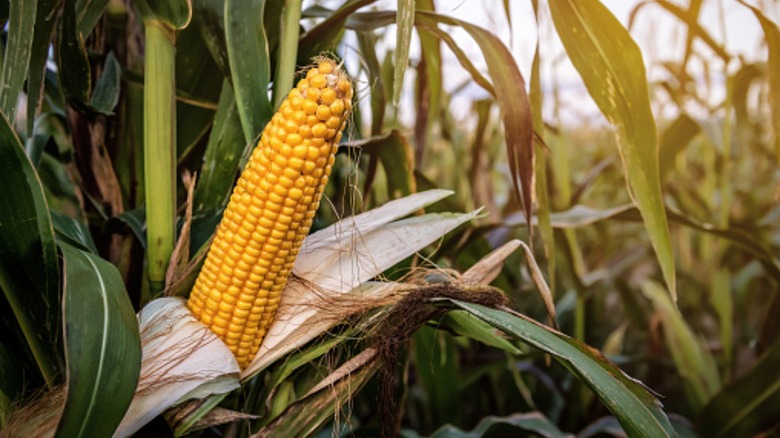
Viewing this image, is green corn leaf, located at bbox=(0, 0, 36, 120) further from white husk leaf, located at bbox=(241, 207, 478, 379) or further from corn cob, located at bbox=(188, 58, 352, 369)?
white husk leaf, located at bbox=(241, 207, 478, 379)

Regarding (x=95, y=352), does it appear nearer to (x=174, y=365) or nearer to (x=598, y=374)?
(x=174, y=365)

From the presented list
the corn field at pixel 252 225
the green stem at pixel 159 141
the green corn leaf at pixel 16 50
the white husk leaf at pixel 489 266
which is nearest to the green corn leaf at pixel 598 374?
the corn field at pixel 252 225

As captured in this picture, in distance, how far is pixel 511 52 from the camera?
0.95m

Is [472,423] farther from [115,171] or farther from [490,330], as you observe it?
[115,171]

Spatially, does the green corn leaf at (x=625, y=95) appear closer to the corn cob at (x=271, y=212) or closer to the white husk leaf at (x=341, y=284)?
the white husk leaf at (x=341, y=284)

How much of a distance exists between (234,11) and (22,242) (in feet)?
1.23

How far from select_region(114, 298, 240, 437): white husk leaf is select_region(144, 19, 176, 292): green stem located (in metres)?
0.10

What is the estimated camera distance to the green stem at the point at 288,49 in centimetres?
84

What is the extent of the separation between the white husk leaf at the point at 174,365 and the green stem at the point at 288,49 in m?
0.30

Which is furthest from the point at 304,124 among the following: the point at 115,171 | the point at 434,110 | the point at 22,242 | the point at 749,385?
the point at 749,385

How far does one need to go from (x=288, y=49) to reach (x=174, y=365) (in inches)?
16.5

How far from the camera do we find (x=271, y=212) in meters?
0.69

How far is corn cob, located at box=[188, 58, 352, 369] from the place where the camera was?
0.67 meters

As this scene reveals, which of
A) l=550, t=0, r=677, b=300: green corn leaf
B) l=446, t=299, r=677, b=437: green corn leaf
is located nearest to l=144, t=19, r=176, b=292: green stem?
l=446, t=299, r=677, b=437: green corn leaf
